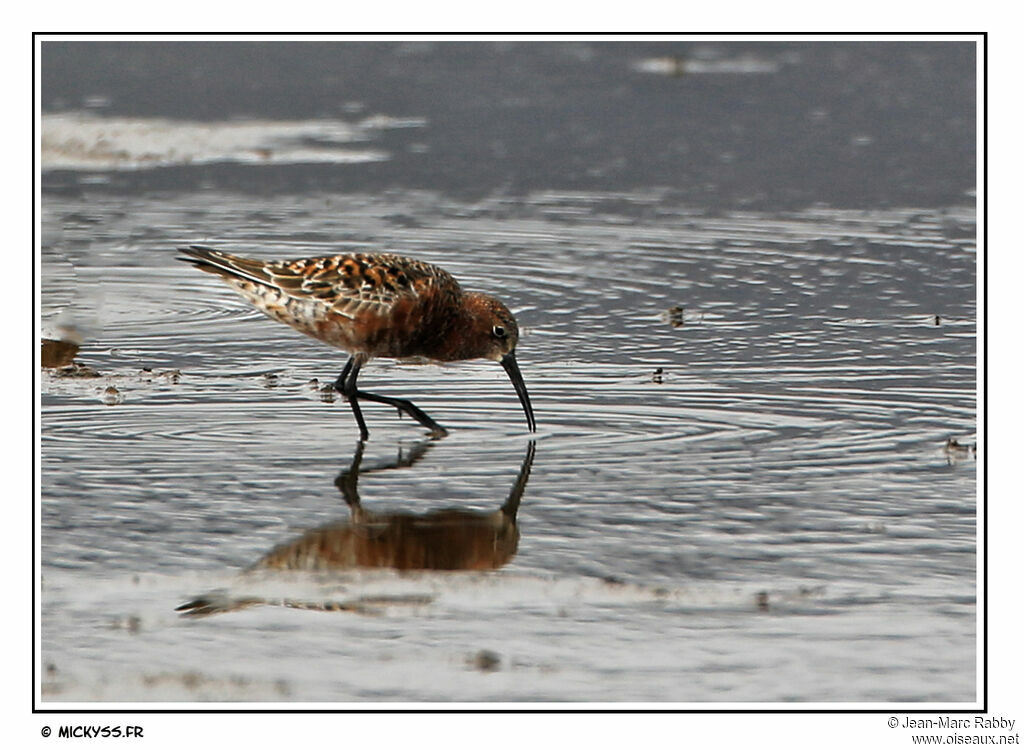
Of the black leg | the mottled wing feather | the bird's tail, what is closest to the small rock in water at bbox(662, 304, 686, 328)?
the mottled wing feather

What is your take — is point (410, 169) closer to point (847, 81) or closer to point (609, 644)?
point (847, 81)

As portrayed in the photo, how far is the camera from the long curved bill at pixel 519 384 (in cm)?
943

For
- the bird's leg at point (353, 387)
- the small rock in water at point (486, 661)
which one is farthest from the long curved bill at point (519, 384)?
the small rock in water at point (486, 661)

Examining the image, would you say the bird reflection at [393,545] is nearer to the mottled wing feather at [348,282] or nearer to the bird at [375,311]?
the bird at [375,311]

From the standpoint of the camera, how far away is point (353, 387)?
31.6 feet

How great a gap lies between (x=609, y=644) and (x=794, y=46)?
1864 cm

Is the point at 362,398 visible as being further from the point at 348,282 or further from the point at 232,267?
the point at 232,267

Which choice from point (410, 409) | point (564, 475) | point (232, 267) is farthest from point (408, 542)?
point (232, 267)

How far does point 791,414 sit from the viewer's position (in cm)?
960

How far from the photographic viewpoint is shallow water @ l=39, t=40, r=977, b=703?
6.45 meters

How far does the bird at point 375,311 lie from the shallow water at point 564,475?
0.27 m

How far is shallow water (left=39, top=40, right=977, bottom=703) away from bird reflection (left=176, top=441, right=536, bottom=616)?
0.07m

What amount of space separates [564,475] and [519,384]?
1.19 m
